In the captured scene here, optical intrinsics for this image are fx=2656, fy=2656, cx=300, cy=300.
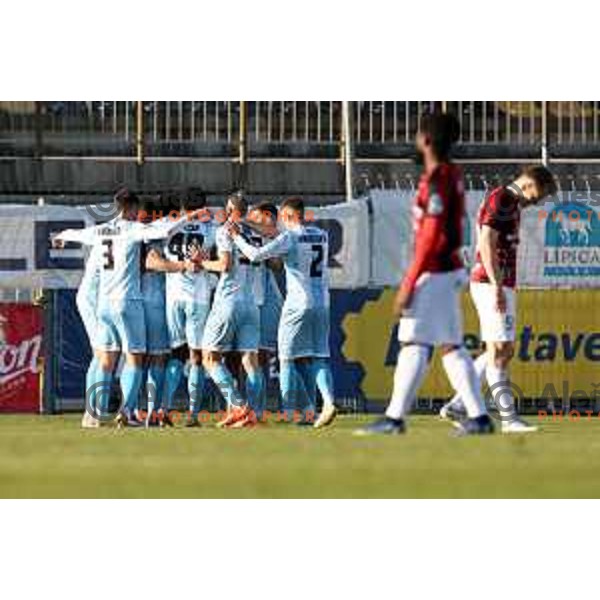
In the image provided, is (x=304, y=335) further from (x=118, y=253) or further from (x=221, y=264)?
(x=118, y=253)

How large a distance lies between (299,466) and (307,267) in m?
8.34

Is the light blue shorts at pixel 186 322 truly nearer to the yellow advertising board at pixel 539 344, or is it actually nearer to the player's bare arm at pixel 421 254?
the yellow advertising board at pixel 539 344

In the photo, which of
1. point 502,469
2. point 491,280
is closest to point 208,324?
point 491,280

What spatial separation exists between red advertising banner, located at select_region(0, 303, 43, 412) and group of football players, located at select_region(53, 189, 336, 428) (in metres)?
5.19

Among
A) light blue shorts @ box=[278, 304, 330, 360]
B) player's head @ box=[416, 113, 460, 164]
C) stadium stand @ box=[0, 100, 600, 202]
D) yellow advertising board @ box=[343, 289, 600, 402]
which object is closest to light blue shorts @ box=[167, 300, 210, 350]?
light blue shorts @ box=[278, 304, 330, 360]

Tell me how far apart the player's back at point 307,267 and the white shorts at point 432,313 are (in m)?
6.03

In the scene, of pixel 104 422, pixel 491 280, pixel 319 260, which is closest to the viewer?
pixel 491 280

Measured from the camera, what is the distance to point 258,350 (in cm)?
2428

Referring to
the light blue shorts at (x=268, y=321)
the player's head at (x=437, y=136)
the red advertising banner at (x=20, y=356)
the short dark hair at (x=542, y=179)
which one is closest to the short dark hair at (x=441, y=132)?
the player's head at (x=437, y=136)

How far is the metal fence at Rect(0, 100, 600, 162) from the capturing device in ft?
128

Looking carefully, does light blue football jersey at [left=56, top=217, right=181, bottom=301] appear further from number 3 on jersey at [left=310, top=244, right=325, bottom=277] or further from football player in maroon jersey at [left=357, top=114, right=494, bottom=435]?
football player in maroon jersey at [left=357, top=114, right=494, bottom=435]

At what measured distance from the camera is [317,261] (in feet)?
76.8
